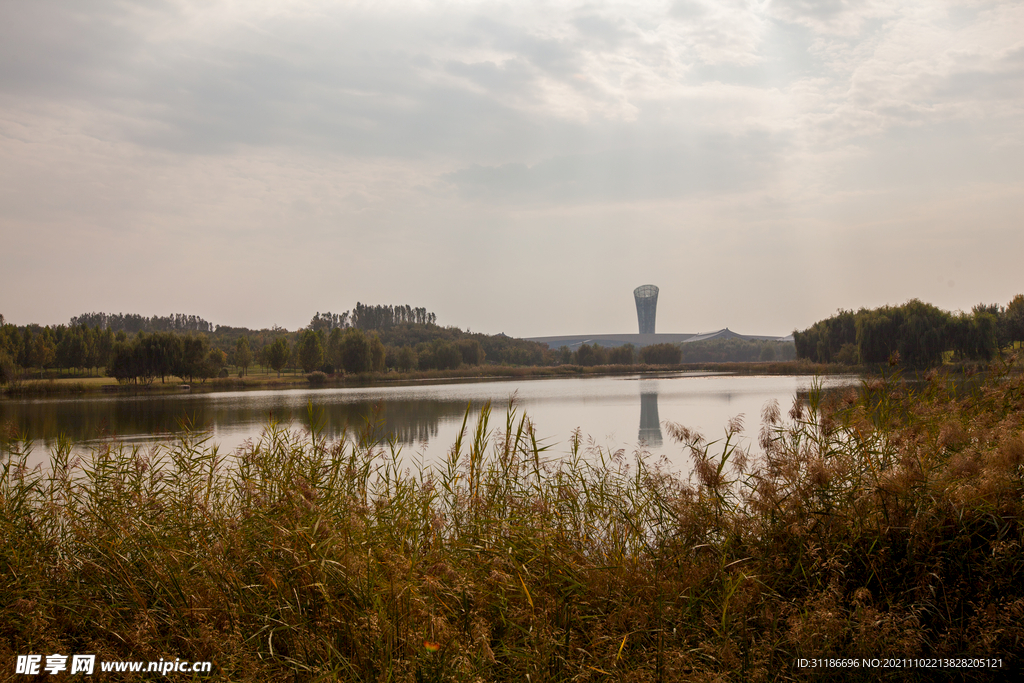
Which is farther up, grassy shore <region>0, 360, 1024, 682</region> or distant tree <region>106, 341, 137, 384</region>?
distant tree <region>106, 341, 137, 384</region>

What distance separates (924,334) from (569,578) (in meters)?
39.5

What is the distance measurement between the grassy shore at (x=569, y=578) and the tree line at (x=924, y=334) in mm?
24218

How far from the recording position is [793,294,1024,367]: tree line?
2781 cm

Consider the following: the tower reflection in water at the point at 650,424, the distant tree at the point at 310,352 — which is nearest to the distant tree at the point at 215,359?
the distant tree at the point at 310,352

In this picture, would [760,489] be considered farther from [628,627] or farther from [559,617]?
[559,617]

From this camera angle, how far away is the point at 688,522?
4.24 meters

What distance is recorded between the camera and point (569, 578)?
3.72m

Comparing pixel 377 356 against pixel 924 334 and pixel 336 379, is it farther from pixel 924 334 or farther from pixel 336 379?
pixel 924 334

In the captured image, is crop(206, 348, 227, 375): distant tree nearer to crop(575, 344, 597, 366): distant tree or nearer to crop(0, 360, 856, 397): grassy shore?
crop(0, 360, 856, 397): grassy shore

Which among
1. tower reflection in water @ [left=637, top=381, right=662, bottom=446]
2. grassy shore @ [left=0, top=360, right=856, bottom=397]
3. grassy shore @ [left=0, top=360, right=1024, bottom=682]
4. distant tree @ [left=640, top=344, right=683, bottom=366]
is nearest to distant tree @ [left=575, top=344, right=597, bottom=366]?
distant tree @ [left=640, top=344, right=683, bottom=366]

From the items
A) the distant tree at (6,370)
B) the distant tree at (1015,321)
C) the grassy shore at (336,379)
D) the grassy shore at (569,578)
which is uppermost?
the distant tree at (1015,321)

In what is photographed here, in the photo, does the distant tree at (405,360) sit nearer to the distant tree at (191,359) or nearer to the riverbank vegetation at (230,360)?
the riverbank vegetation at (230,360)

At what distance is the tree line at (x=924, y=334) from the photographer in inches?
1095

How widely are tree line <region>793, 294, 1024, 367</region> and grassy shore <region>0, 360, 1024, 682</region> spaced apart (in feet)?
79.5
